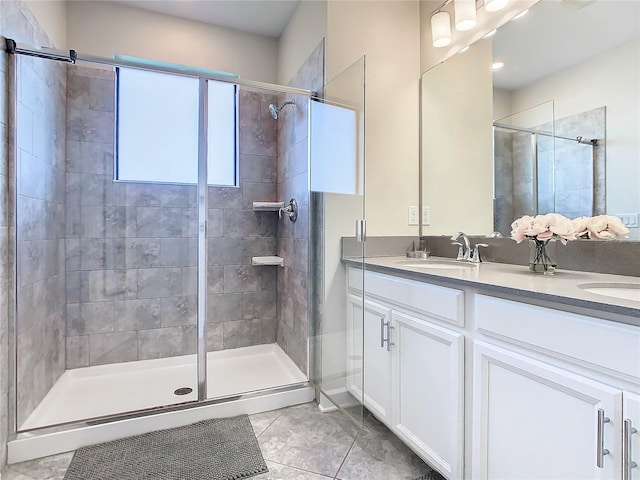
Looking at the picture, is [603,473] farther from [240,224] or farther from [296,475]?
[240,224]

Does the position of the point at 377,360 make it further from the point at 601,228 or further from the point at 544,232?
the point at 601,228

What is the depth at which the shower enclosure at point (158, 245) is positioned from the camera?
181 cm

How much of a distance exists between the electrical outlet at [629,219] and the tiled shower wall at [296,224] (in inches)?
61.1

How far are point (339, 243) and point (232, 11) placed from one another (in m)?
1.94

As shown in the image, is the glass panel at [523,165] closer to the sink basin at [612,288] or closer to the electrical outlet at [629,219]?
the electrical outlet at [629,219]

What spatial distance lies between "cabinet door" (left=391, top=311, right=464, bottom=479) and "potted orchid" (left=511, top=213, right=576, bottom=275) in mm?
464

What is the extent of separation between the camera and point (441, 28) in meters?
1.99

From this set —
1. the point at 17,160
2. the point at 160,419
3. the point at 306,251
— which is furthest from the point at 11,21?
the point at 160,419

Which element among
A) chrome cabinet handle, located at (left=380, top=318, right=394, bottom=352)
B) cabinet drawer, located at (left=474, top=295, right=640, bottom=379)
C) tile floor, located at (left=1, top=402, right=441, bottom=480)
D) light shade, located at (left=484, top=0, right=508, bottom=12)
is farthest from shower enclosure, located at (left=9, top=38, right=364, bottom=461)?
cabinet drawer, located at (left=474, top=295, right=640, bottom=379)

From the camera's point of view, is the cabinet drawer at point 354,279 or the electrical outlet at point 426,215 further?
the electrical outlet at point 426,215

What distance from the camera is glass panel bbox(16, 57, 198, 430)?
72.4 inches

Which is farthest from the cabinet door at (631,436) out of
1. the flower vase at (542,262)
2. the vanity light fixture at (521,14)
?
the vanity light fixture at (521,14)

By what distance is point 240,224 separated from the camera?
283 centimetres

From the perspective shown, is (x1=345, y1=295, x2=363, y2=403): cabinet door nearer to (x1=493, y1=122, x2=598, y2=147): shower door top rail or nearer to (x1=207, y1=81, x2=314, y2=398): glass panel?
(x1=207, y1=81, x2=314, y2=398): glass panel
